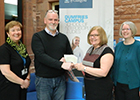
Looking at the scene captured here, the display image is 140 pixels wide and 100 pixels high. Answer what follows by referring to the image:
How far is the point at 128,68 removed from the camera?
1.84 metres

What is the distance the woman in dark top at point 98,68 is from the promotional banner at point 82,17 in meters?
1.19

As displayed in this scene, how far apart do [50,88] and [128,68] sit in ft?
3.17

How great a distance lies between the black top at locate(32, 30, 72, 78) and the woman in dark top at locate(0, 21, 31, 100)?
17 cm

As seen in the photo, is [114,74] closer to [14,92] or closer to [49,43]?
[49,43]

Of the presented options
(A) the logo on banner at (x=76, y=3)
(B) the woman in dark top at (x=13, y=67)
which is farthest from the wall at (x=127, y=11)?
(B) the woman in dark top at (x=13, y=67)

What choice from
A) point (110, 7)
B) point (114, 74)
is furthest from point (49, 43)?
point (110, 7)

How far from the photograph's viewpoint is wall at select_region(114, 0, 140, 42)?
303cm

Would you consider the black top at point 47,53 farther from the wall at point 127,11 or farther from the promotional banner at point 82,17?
the wall at point 127,11

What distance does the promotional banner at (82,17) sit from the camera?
2.73 metres

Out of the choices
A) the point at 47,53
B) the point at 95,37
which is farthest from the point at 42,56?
the point at 95,37

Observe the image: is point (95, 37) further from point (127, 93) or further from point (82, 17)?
point (82, 17)

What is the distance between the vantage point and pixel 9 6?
360 centimetres

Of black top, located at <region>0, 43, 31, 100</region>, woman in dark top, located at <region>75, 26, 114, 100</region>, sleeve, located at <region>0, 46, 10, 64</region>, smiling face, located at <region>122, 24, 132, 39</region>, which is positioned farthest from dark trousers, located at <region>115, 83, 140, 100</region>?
sleeve, located at <region>0, 46, 10, 64</region>

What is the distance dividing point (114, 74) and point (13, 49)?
1291 mm
